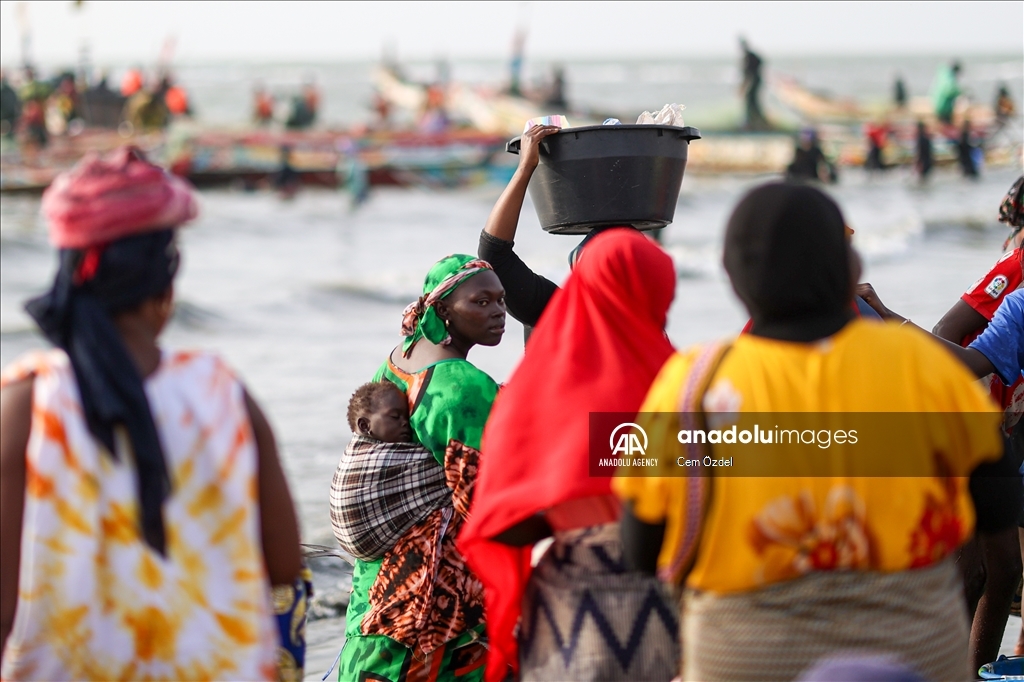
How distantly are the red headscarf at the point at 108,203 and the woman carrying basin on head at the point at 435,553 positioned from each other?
3.90 ft

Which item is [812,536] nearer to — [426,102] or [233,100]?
[426,102]

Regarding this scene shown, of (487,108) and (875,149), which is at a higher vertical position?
(875,149)

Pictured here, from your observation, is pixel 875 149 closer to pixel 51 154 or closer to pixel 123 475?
pixel 51 154

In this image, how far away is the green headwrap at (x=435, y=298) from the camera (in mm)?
3320

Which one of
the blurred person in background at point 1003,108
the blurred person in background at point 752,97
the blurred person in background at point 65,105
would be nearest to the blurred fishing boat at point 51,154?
the blurred person in background at point 65,105

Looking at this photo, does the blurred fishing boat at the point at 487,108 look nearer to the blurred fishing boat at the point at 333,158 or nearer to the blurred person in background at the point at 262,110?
the blurred fishing boat at the point at 333,158

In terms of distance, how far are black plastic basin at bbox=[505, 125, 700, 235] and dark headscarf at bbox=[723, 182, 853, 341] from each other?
1.51 m

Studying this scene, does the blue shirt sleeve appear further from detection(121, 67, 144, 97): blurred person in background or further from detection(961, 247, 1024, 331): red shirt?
detection(121, 67, 144, 97): blurred person in background

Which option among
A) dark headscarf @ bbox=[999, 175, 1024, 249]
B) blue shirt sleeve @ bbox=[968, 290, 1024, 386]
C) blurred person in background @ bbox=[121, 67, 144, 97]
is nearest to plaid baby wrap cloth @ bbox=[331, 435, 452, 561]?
blue shirt sleeve @ bbox=[968, 290, 1024, 386]

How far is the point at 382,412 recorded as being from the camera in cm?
321

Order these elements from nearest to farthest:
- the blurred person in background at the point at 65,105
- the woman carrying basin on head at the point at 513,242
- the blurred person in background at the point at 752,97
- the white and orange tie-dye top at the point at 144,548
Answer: the white and orange tie-dye top at the point at 144,548 < the woman carrying basin on head at the point at 513,242 < the blurred person in background at the point at 752,97 < the blurred person in background at the point at 65,105

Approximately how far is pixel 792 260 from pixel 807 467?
0.34 m

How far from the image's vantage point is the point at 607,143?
11.6 feet

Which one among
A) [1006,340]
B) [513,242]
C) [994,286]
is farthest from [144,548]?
[994,286]
